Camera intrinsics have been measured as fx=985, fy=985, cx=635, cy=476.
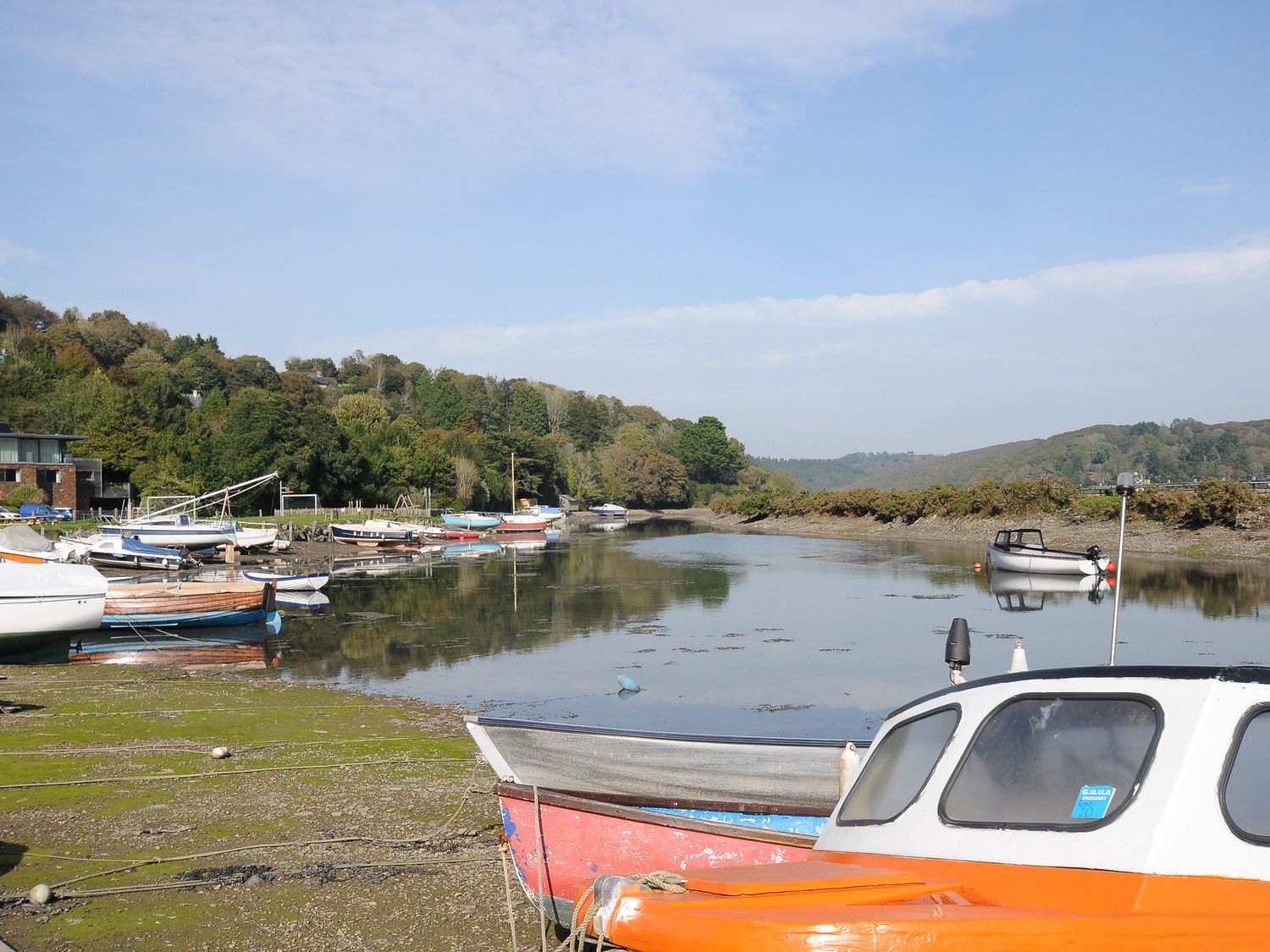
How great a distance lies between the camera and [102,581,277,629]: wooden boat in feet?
90.1

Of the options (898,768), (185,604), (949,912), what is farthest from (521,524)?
(949,912)

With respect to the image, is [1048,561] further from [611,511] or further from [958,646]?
[611,511]

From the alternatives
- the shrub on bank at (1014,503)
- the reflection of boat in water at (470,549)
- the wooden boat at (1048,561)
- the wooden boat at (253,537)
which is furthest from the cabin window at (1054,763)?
the shrub on bank at (1014,503)

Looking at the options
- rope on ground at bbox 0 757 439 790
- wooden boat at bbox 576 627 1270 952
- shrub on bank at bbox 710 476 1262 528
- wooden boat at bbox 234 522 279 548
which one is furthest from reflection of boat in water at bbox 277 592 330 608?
shrub on bank at bbox 710 476 1262 528

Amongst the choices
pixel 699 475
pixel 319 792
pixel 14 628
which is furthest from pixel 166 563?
pixel 699 475

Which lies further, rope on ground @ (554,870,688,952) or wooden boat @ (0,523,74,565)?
wooden boat @ (0,523,74,565)

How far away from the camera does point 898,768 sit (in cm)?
515

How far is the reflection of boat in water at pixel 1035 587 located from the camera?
1510 inches

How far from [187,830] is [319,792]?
181 cm

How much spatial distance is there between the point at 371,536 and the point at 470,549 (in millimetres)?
7661

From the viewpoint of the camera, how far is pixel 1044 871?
4113mm

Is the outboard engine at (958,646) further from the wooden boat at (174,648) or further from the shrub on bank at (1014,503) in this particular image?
the shrub on bank at (1014,503)

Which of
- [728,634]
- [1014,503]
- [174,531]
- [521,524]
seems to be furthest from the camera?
[521,524]

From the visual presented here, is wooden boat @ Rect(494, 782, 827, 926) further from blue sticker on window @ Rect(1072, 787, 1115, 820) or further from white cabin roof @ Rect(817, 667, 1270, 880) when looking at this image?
blue sticker on window @ Rect(1072, 787, 1115, 820)
